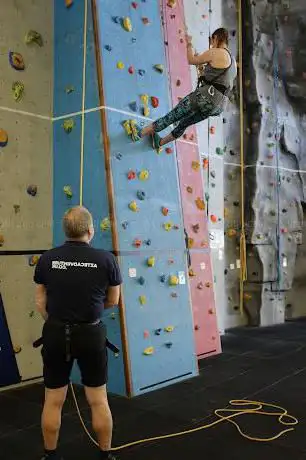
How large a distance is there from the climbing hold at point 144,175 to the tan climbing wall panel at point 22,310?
3.71 feet

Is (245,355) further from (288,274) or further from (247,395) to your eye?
(288,274)

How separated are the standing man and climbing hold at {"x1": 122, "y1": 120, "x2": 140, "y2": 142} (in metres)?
1.75

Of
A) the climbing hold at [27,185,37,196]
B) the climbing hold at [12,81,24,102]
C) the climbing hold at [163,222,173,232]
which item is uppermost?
the climbing hold at [12,81,24,102]

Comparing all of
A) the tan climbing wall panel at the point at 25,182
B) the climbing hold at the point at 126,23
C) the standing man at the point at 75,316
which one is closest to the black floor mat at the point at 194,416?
the standing man at the point at 75,316

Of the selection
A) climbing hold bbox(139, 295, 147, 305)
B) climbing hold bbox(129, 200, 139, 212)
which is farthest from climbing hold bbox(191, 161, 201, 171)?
climbing hold bbox(139, 295, 147, 305)

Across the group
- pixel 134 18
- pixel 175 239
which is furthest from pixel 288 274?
pixel 134 18

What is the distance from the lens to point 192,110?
3680 mm

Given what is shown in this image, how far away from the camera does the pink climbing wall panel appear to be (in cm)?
489

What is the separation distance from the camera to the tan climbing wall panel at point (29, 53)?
3893 mm

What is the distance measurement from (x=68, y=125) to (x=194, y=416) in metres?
2.44

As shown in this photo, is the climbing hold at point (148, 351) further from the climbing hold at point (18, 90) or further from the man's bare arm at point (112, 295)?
the climbing hold at point (18, 90)

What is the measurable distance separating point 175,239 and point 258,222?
286 cm

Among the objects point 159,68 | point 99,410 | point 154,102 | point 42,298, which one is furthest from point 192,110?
point 99,410

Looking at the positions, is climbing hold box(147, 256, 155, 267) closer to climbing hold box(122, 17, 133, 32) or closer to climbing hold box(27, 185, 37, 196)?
climbing hold box(27, 185, 37, 196)
